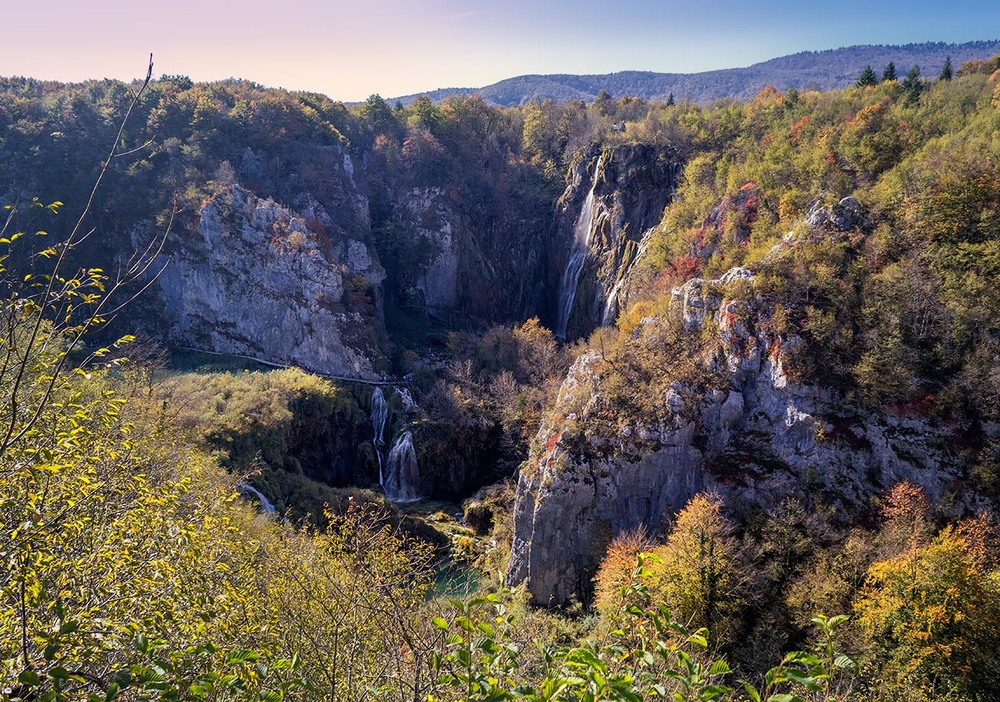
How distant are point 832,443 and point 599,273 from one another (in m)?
31.3

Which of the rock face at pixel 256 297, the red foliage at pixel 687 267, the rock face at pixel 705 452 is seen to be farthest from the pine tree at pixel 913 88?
the rock face at pixel 256 297

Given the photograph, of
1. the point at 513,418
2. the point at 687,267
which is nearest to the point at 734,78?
the point at 687,267

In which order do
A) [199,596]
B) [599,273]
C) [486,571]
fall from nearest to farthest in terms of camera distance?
[199,596] < [486,571] < [599,273]

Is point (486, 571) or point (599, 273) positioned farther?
point (599, 273)

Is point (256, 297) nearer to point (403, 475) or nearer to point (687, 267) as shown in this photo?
point (403, 475)

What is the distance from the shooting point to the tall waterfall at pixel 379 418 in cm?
4069

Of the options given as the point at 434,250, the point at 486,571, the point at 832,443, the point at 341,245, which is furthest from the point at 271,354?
the point at 832,443

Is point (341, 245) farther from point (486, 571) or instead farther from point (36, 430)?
point (36, 430)

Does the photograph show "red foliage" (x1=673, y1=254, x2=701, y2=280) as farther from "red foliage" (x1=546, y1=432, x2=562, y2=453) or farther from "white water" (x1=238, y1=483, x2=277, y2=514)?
"white water" (x1=238, y1=483, x2=277, y2=514)

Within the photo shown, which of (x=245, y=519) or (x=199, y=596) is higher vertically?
(x=199, y=596)

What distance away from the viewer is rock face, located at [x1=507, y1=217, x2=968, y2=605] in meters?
23.2

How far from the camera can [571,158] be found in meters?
66.1

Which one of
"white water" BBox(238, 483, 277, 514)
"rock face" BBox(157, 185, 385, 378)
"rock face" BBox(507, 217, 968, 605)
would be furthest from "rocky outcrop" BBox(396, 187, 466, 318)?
"rock face" BBox(507, 217, 968, 605)

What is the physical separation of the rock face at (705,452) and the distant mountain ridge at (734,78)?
405 feet
